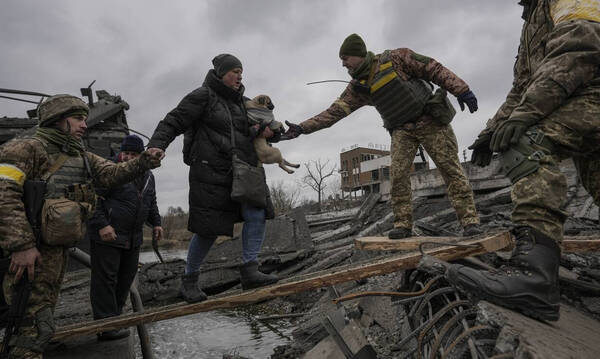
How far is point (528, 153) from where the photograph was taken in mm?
1705

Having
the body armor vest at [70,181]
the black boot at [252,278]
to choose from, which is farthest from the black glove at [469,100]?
the body armor vest at [70,181]

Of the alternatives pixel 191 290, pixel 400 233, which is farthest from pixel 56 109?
pixel 400 233

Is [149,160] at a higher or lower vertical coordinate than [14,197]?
higher

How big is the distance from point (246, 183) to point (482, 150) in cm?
185

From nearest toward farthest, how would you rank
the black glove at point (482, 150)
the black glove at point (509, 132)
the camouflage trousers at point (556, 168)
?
1. the camouflage trousers at point (556, 168)
2. the black glove at point (509, 132)
3. the black glove at point (482, 150)

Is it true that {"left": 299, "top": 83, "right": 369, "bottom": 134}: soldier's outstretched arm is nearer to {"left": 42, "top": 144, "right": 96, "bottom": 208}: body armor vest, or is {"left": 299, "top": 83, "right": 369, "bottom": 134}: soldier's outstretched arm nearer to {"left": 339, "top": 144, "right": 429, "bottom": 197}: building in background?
{"left": 42, "top": 144, "right": 96, "bottom": 208}: body armor vest

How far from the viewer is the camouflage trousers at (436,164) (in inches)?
133

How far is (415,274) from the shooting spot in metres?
2.29

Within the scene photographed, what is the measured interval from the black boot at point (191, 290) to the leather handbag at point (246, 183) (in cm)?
82

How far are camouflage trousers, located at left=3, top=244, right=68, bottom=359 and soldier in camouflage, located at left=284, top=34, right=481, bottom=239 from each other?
115 inches

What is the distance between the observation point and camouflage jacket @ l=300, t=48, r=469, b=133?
3.31 metres

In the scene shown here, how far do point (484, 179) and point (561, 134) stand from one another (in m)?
6.11

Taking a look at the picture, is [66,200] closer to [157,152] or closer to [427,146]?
[157,152]

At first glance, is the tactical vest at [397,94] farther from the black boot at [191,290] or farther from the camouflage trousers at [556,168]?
the black boot at [191,290]
